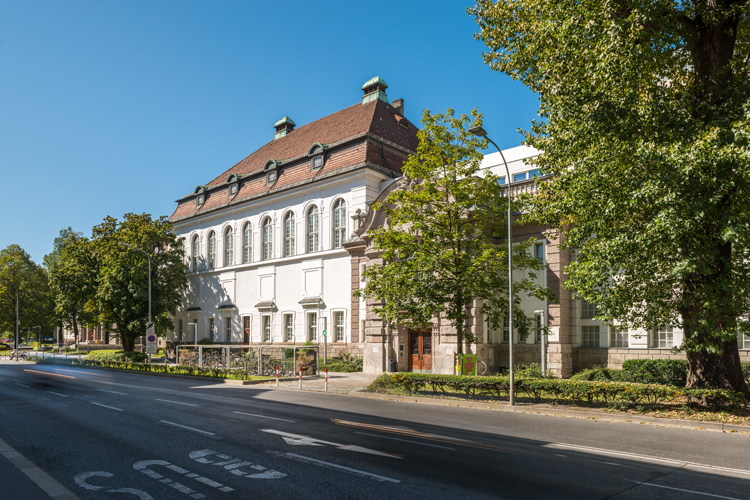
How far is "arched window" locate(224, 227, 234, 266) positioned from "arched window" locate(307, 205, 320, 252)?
12048 mm

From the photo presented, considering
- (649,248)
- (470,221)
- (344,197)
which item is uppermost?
(344,197)

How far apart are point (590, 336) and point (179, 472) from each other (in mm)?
21759

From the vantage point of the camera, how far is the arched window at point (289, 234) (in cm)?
4425

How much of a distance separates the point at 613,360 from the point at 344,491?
67.4ft

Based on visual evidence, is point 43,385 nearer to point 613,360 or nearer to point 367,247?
point 367,247

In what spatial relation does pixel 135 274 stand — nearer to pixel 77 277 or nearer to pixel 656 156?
pixel 77 277

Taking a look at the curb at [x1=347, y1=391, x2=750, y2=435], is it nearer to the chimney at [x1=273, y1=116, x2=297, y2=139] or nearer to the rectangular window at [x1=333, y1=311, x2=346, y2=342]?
the rectangular window at [x1=333, y1=311, x2=346, y2=342]

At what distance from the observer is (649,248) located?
13.4 meters

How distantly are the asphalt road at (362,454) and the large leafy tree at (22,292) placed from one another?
69.2 metres

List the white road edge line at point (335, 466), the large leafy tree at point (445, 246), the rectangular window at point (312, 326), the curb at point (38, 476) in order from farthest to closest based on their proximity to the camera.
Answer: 1. the rectangular window at point (312, 326)
2. the large leafy tree at point (445, 246)
3. the white road edge line at point (335, 466)
4. the curb at point (38, 476)

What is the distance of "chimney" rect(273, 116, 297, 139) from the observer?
182 ft

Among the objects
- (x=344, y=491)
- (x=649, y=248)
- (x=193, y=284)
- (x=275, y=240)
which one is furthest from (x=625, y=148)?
(x=193, y=284)

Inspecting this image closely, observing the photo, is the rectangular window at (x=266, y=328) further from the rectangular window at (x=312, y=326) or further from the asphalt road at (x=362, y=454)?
the asphalt road at (x=362, y=454)

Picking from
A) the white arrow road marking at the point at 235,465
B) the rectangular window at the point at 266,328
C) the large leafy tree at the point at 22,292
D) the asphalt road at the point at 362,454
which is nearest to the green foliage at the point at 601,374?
the asphalt road at the point at 362,454
